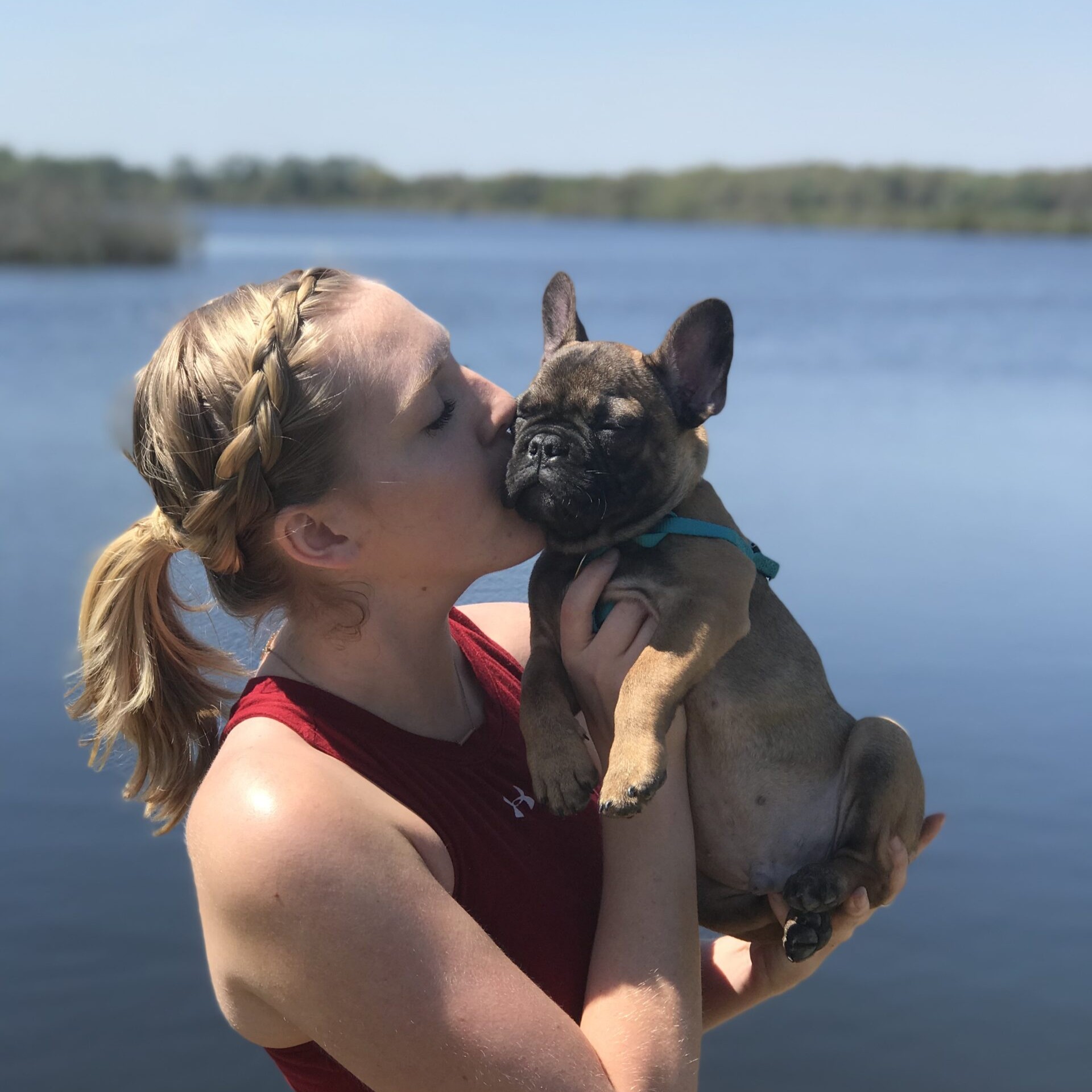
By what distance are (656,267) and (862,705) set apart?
3656cm

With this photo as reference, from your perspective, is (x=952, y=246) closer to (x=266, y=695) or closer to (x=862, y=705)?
(x=862, y=705)

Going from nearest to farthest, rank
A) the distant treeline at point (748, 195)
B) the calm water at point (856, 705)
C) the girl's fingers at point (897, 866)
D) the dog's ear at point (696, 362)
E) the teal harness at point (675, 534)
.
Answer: the girl's fingers at point (897, 866) → the teal harness at point (675, 534) → the dog's ear at point (696, 362) → the calm water at point (856, 705) → the distant treeline at point (748, 195)

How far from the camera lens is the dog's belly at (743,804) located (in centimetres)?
317

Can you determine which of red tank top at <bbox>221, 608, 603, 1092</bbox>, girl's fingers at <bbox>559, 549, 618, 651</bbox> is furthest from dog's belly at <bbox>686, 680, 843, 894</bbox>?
red tank top at <bbox>221, 608, 603, 1092</bbox>

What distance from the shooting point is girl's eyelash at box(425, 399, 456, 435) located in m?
2.79

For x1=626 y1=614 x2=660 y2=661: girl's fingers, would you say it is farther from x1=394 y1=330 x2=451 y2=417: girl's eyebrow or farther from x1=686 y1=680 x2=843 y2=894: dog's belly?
x1=394 y1=330 x2=451 y2=417: girl's eyebrow

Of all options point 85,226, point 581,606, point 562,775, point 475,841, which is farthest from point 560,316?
point 85,226

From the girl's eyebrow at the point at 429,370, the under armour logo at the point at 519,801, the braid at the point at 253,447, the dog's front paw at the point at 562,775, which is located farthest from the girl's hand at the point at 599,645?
the braid at the point at 253,447

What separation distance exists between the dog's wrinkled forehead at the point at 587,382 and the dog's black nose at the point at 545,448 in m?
0.19

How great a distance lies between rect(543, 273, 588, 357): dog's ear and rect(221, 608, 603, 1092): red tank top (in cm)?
144

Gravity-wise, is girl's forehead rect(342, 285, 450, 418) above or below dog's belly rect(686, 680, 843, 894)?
above

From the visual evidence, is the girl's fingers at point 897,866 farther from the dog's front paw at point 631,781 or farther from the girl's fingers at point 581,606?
the girl's fingers at point 581,606

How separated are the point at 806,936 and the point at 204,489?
5.61ft

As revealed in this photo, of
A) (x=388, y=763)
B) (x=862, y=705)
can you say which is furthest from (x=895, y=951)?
(x=388, y=763)
